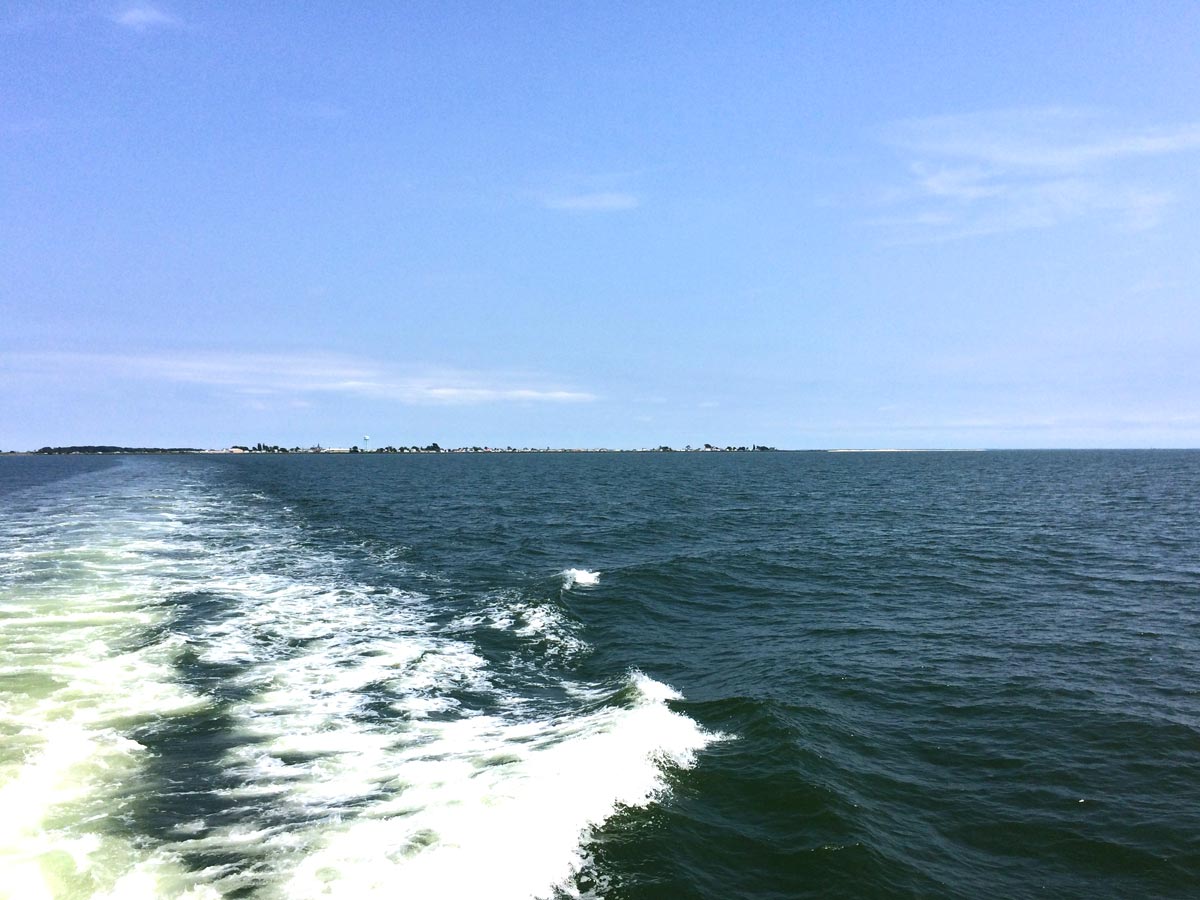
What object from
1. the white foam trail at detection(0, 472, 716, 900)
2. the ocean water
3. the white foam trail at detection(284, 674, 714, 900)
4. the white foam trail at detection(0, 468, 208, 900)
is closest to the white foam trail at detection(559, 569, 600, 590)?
the ocean water

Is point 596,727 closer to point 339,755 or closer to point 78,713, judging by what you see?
point 339,755

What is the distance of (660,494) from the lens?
81.6m

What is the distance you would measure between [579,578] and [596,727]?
15.8 meters

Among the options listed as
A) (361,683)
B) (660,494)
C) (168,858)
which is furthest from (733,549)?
(660,494)

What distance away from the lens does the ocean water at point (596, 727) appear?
1032 centimetres

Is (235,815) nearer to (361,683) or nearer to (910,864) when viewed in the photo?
(361,683)

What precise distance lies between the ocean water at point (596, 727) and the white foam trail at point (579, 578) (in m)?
0.21

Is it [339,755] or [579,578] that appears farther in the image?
[579,578]

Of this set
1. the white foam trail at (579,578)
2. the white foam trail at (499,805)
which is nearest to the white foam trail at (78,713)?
the white foam trail at (499,805)

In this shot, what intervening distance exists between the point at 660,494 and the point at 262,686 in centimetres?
6597

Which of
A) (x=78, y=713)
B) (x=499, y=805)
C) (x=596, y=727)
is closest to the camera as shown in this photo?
(x=499, y=805)

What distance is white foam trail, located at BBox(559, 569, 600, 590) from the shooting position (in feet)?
97.6

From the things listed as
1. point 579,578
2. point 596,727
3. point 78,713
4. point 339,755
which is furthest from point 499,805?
point 579,578

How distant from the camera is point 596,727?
15.2 metres
